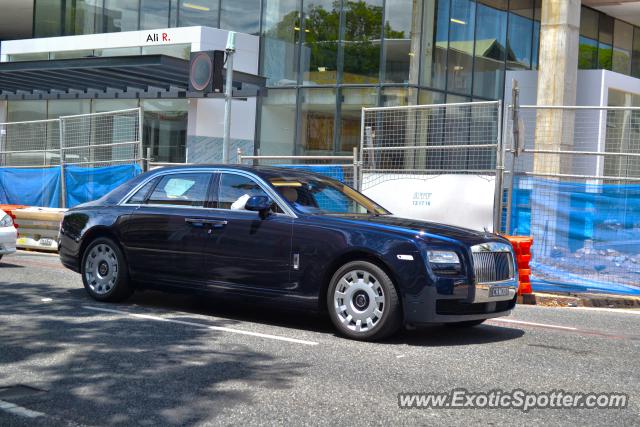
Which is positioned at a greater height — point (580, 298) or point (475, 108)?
point (475, 108)

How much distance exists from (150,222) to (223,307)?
1310mm

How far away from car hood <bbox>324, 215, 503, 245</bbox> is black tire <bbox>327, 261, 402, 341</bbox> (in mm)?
463

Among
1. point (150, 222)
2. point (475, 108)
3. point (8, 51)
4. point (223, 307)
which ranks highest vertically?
point (8, 51)

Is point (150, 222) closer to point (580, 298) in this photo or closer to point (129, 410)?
point (129, 410)

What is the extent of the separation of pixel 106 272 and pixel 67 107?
2151cm

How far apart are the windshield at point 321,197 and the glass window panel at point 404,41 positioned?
14128 millimetres

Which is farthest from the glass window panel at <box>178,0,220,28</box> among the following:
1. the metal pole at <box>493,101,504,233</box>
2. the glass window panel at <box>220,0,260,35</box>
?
the metal pole at <box>493,101,504,233</box>

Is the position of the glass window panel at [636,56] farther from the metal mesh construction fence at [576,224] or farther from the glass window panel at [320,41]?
the metal mesh construction fence at [576,224]

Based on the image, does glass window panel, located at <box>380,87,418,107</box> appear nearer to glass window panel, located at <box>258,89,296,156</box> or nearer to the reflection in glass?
glass window panel, located at <box>258,89,296,156</box>

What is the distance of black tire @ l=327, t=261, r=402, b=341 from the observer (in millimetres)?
7332

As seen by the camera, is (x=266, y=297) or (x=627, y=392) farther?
(x=266, y=297)

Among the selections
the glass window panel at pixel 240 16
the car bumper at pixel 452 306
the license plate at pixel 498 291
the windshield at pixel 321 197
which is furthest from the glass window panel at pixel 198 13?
the car bumper at pixel 452 306

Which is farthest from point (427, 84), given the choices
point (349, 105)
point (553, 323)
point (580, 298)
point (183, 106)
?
point (553, 323)

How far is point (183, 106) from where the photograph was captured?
1009 inches
